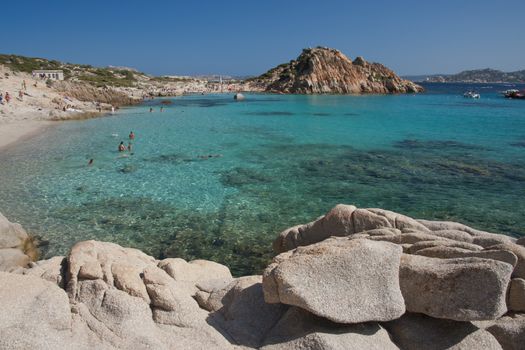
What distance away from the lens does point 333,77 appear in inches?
4838

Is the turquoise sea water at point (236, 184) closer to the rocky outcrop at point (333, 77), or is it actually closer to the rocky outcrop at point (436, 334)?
the rocky outcrop at point (436, 334)

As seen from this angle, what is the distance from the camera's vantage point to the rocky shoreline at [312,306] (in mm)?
5738

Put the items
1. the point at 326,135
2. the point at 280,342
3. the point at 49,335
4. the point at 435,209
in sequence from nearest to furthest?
the point at 49,335, the point at 280,342, the point at 435,209, the point at 326,135

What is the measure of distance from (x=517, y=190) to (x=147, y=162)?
77.8 ft

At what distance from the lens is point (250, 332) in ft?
21.1

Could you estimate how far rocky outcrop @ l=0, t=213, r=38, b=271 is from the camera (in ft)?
35.7

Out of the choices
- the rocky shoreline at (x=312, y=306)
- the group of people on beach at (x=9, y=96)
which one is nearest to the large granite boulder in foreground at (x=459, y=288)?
the rocky shoreline at (x=312, y=306)

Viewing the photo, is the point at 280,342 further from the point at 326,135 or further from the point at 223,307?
the point at 326,135

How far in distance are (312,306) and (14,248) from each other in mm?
10900

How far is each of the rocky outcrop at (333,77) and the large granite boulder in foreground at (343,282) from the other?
117 meters

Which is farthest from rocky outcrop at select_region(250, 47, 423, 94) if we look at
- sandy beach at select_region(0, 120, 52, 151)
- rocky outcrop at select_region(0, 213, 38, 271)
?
rocky outcrop at select_region(0, 213, 38, 271)

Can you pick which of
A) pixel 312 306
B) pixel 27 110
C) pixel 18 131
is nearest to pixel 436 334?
pixel 312 306

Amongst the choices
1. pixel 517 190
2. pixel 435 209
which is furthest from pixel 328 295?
pixel 517 190

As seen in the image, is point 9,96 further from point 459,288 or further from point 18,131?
point 459,288
